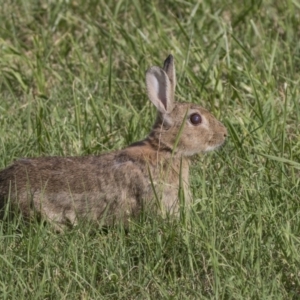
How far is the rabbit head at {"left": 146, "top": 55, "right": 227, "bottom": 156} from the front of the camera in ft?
22.3

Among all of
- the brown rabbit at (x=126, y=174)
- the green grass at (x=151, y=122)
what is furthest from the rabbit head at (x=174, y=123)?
the green grass at (x=151, y=122)

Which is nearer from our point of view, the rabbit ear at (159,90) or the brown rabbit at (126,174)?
the brown rabbit at (126,174)

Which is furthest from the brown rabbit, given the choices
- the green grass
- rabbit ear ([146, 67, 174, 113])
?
the green grass

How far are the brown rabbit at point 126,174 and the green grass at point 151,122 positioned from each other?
7.1 inches

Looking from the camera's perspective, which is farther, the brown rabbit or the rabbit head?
the rabbit head

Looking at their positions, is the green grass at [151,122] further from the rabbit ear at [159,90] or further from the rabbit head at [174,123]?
the rabbit ear at [159,90]

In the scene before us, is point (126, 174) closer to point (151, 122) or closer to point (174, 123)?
point (174, 123)

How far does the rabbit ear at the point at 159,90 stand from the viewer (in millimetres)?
6777

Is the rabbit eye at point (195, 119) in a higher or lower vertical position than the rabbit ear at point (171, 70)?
lower

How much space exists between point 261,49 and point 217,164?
190cm

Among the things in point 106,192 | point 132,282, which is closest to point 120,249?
point 132,282

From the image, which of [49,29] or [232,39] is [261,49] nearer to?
[232,39]

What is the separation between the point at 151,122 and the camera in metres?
7.46

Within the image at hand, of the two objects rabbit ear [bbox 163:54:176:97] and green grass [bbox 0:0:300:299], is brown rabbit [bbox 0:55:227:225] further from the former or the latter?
green grass [bbox 0:0:300:299]
